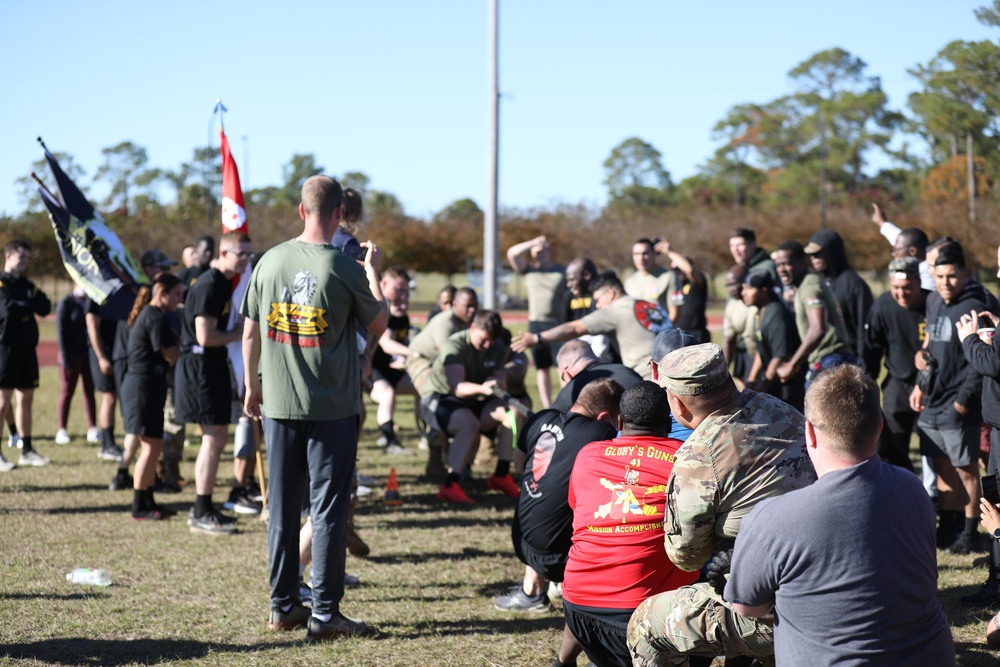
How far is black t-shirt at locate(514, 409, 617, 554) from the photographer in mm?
4727

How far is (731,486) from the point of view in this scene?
336 centimetres

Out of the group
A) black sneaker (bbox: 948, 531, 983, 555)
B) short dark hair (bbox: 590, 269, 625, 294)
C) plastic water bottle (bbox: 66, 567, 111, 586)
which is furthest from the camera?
short dark hair (bbox: 590, 269, 625, 294)

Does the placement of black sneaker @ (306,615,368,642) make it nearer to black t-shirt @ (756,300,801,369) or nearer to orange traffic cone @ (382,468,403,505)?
orange traffic cone @ (382,468,403,505)

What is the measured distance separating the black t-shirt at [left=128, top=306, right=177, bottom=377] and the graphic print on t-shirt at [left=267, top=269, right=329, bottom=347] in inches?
120

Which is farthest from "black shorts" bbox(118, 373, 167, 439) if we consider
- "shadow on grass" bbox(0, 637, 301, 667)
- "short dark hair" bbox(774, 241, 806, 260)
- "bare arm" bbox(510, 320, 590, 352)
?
"short dark hair" bbox(774, 241, 806, 260)

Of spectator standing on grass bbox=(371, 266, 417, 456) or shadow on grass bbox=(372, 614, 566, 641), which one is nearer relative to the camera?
shadow on grass bbox=(372, 614, 566, 641)

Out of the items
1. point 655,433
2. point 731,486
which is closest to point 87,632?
point 655,433

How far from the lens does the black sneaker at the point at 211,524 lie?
6949 mm

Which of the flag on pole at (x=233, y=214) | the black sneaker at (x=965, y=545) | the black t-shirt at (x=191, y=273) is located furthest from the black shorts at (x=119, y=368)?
the black sneaker at (x=965, y=545)

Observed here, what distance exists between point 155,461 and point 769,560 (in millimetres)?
5805

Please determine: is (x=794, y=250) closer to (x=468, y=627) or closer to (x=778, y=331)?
(x=778, y=331)

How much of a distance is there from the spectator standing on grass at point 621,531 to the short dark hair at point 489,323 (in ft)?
13.0

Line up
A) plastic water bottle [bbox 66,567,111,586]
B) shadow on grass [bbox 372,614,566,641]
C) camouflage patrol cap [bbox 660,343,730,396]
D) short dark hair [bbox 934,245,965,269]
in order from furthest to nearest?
short dark hair [bbox 934,245,965,269]
plastic water bottle [bbox 66,567,111,586]
shadow on grass [bbox 372,614,566,641]
camouflage patrol cap [bbox 660,343,730,396]

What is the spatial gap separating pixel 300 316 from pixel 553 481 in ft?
5.04
